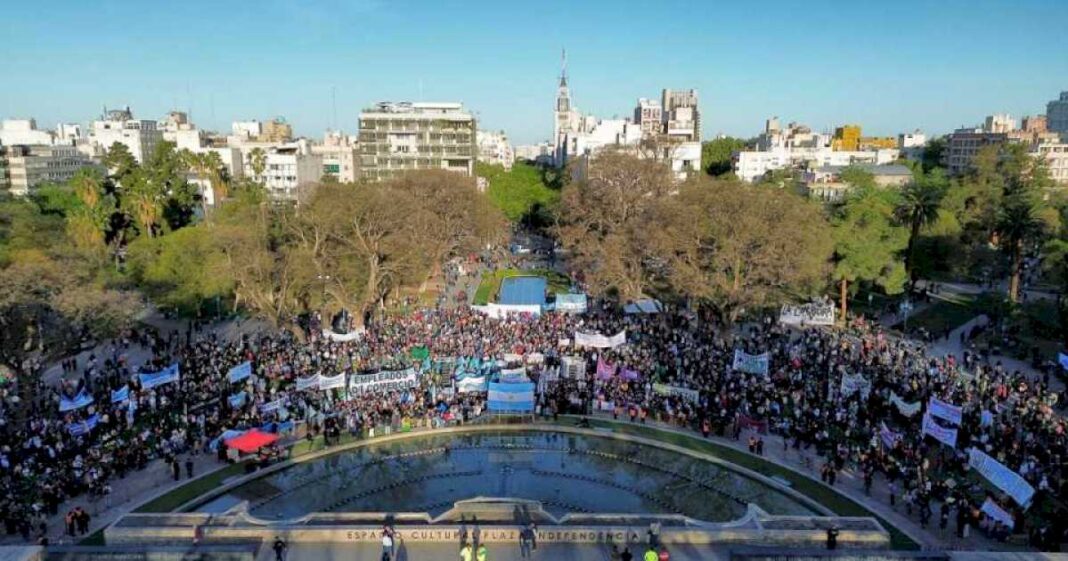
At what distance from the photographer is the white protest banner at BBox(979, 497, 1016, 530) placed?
21753 mm

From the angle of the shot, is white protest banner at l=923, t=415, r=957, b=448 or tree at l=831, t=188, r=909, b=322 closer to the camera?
white protest banner at l=923, t=415, r=957, b=448

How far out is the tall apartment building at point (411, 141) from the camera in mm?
105062

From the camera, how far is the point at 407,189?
64.0 meters

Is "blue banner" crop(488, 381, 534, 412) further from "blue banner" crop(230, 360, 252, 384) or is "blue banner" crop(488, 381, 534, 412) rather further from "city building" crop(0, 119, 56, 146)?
"city building" crop(0, 119, 56, 146)

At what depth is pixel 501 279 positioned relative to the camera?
70.5 metres

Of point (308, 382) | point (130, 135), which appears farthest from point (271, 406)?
point (130, 135)

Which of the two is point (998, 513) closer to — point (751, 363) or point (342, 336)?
point (751, 363)

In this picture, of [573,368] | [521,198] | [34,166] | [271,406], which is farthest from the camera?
[34,166]

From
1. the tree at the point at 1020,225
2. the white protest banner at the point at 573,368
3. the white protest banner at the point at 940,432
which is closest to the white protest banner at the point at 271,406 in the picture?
Result: the white protest banner at the point at 573,368

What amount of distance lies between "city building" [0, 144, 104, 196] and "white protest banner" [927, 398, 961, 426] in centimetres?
11927

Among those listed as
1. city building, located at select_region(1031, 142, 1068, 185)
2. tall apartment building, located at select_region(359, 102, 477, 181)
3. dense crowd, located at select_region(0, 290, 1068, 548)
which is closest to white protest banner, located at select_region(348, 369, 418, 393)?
dense crowd, located at select_region(0, 290, 1068, 548)

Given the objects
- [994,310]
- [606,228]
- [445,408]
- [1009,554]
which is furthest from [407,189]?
[1009,554]

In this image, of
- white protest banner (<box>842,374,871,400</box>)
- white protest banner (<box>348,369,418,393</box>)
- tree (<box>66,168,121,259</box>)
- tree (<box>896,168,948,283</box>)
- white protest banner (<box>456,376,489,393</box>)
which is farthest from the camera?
tree (<box>896,168,948,283</box>)

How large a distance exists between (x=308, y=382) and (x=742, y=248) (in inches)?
994
